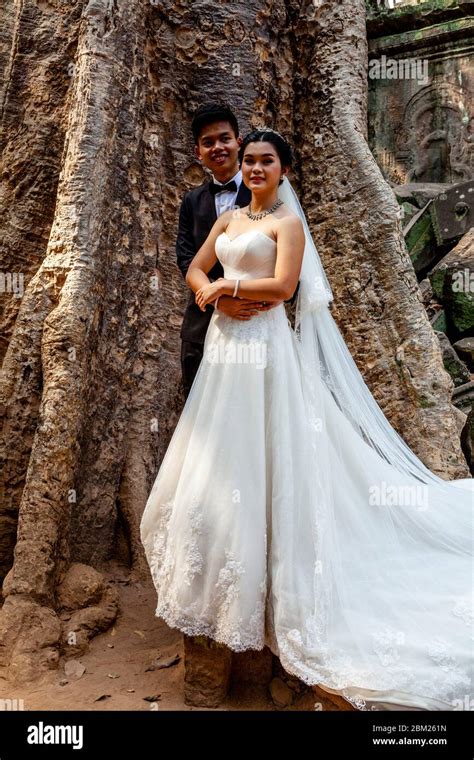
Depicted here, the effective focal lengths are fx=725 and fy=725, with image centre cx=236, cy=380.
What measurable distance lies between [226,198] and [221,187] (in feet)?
0.18

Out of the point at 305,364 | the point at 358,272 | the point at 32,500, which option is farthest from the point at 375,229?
the point at 32,500

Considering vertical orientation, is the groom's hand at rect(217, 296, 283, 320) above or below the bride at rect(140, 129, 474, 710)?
above

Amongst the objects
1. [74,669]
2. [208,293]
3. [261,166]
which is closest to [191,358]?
[208,293]

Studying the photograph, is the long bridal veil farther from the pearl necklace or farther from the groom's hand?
the groom's hand

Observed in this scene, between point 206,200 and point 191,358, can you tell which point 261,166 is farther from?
point 191,358

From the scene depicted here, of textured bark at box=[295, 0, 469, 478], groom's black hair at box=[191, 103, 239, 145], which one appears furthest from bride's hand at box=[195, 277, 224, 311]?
textured bark at box=[295, 0, 469, 478]

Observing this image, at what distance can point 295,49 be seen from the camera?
4258 millimetres

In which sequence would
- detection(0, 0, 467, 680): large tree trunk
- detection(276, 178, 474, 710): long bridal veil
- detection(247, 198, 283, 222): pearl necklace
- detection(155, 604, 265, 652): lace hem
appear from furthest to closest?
detection(0, 0, 467, 680): large tree trunk < detection(247, 198, 283, 222): pearl necklace < detection(155, 604, 265, 652): lace hem < detection(276, 178, 474, 710): long bridal veil

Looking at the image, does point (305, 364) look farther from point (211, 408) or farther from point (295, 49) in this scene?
point (295, 49)

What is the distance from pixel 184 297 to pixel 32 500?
1.37m

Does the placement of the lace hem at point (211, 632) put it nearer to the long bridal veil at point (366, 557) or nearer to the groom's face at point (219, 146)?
the long bridal veil at point (366, 557)

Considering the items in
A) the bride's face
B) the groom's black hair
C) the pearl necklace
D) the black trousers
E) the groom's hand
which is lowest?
the black trousers

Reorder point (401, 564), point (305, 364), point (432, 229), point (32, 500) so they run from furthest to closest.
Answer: point (432, 229) → point (32, 500) → point (305, 364) → point (401, 564)

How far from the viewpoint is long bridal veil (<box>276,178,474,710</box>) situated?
2.35 metres
